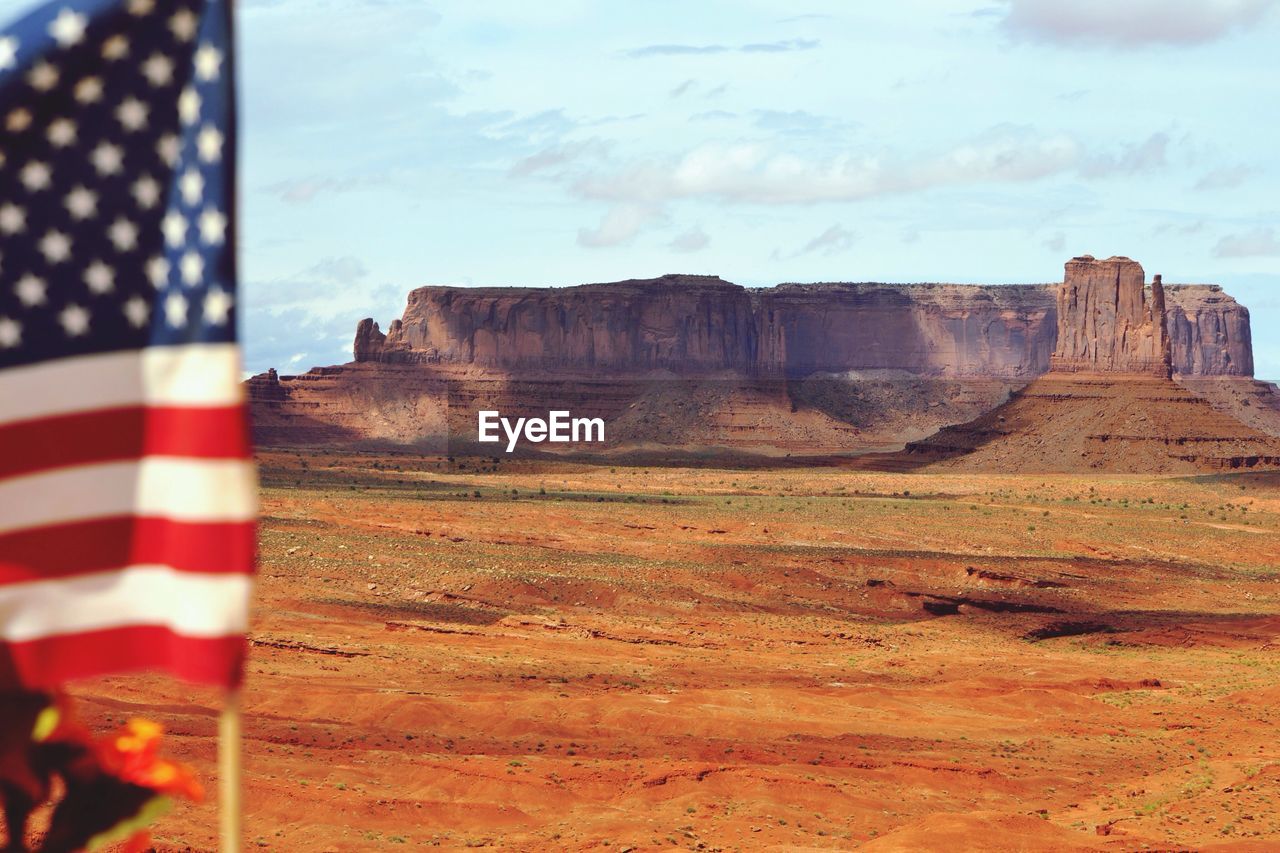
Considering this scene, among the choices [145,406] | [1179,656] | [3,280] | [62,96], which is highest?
[62,96]

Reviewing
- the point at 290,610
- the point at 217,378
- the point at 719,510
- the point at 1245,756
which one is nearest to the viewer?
the point at 217,378

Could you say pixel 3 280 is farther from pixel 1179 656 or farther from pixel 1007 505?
pixel 1007 505

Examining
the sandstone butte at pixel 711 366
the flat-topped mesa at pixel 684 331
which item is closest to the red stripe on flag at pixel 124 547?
the sandstone butte at pixel 711 366

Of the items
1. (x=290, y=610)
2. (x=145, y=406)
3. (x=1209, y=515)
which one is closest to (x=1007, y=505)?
(x=1209, y=515)

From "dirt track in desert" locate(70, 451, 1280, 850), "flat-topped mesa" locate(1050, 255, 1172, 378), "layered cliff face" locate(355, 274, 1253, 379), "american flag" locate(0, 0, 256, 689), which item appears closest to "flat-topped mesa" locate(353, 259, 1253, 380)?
"layered cliff face" locate(355, 274, 1253, 379)

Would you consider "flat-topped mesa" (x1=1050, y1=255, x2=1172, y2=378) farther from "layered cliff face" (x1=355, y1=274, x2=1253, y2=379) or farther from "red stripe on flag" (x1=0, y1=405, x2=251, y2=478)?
"red stripe on flag" (x1=0, y1=405, x2=251, y2=478)

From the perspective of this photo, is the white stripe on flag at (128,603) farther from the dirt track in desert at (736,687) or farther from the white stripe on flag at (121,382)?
the dirt track in desert at (736,687)

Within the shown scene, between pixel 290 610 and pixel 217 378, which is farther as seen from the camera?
pixel 290 610

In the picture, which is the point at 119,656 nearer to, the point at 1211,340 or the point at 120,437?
the point at 120,437
